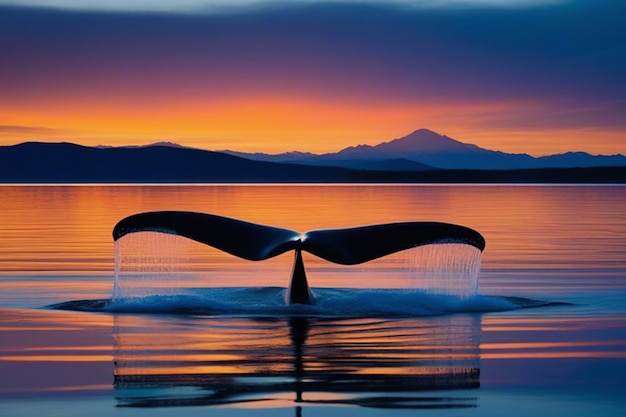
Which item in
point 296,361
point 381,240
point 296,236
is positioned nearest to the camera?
point 296,361

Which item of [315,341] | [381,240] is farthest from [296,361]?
[381,240]

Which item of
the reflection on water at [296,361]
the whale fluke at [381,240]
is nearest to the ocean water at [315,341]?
the reflection on water at [296,361]

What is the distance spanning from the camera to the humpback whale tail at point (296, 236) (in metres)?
13.1

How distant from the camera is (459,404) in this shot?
874cm

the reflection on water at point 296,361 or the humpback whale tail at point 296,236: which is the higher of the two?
the humpback whale tail at point 296,236

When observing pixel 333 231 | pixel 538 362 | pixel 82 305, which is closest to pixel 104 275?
pixel 82 305

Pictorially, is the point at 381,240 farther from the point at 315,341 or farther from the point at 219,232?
the point at 315,341

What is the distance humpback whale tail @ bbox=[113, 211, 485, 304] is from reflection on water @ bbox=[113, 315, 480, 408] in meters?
0.82

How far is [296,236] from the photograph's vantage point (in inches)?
540

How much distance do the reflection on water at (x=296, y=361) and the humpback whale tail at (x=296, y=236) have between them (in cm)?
82

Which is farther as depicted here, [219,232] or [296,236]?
[296,236]

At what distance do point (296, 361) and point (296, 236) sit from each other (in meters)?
3.31

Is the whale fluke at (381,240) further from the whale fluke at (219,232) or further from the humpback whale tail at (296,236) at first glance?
the whale fluke at (219,232)

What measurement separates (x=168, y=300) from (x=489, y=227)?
24.4 m
